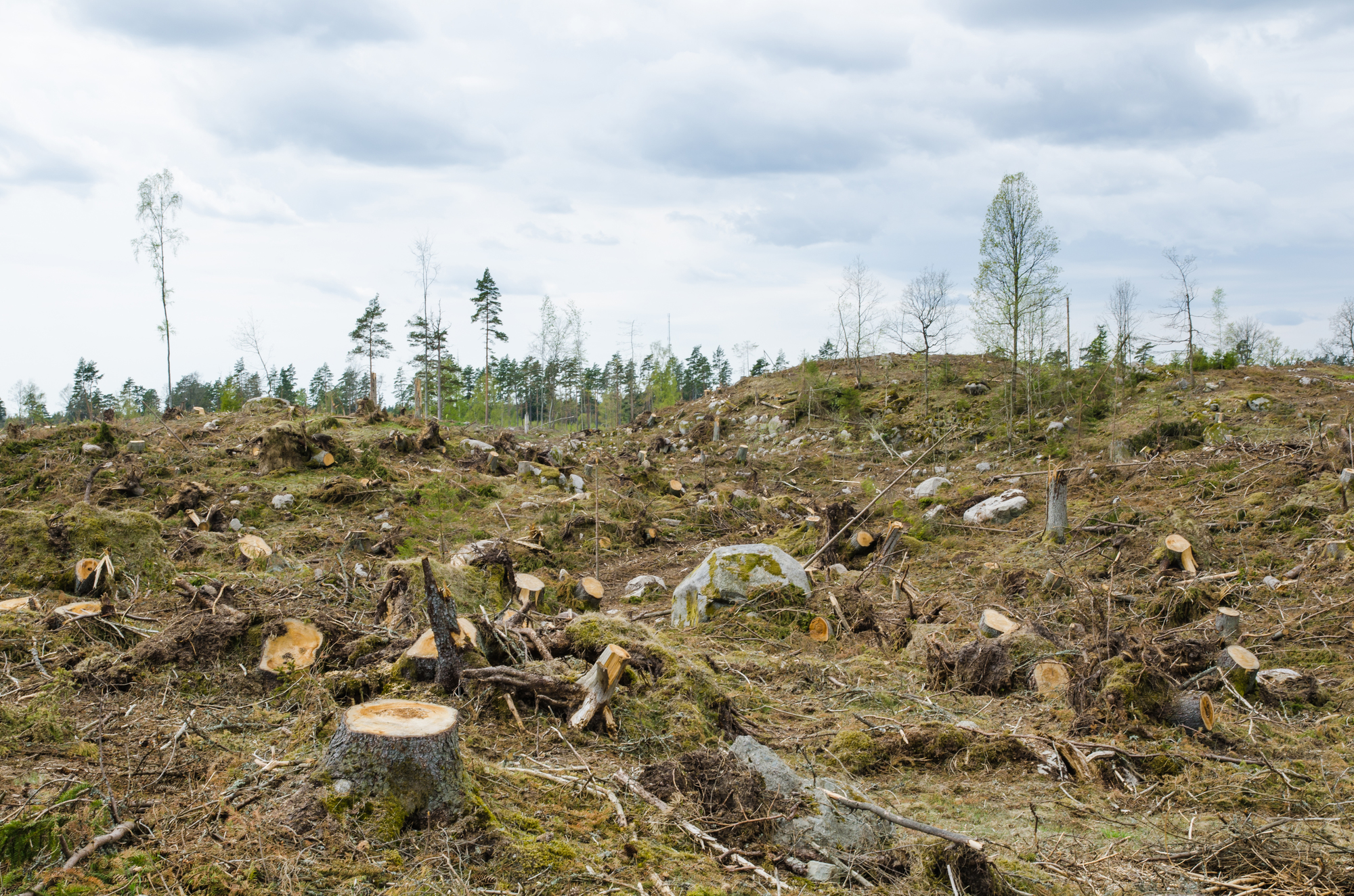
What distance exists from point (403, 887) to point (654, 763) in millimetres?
1696

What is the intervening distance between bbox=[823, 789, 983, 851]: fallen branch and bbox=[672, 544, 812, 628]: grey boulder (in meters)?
4.82

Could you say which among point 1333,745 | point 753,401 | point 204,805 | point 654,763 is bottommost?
point 1333,745

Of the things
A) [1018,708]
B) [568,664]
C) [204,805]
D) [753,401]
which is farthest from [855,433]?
[204,805]

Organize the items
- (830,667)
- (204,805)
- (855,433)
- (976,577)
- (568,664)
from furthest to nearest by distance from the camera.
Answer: (855,433), (976,577), (830,667), (568,664), (204,805)

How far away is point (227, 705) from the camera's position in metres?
4.75

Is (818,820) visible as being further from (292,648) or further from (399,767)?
(292,648)

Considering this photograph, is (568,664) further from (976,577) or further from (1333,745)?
(976,577)

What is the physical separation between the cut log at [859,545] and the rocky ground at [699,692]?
0.11 m

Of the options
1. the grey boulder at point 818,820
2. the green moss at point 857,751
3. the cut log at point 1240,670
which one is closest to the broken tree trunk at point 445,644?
the grey boulder at point 818,820

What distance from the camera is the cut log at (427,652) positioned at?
472 cm

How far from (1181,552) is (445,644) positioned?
9.12 metres

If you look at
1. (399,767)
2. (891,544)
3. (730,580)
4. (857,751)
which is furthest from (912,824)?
(891,544)

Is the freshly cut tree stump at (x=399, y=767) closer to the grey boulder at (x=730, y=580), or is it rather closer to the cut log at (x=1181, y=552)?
the grey boulder at (x=730, y=580)

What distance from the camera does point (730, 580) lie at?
8789mm
